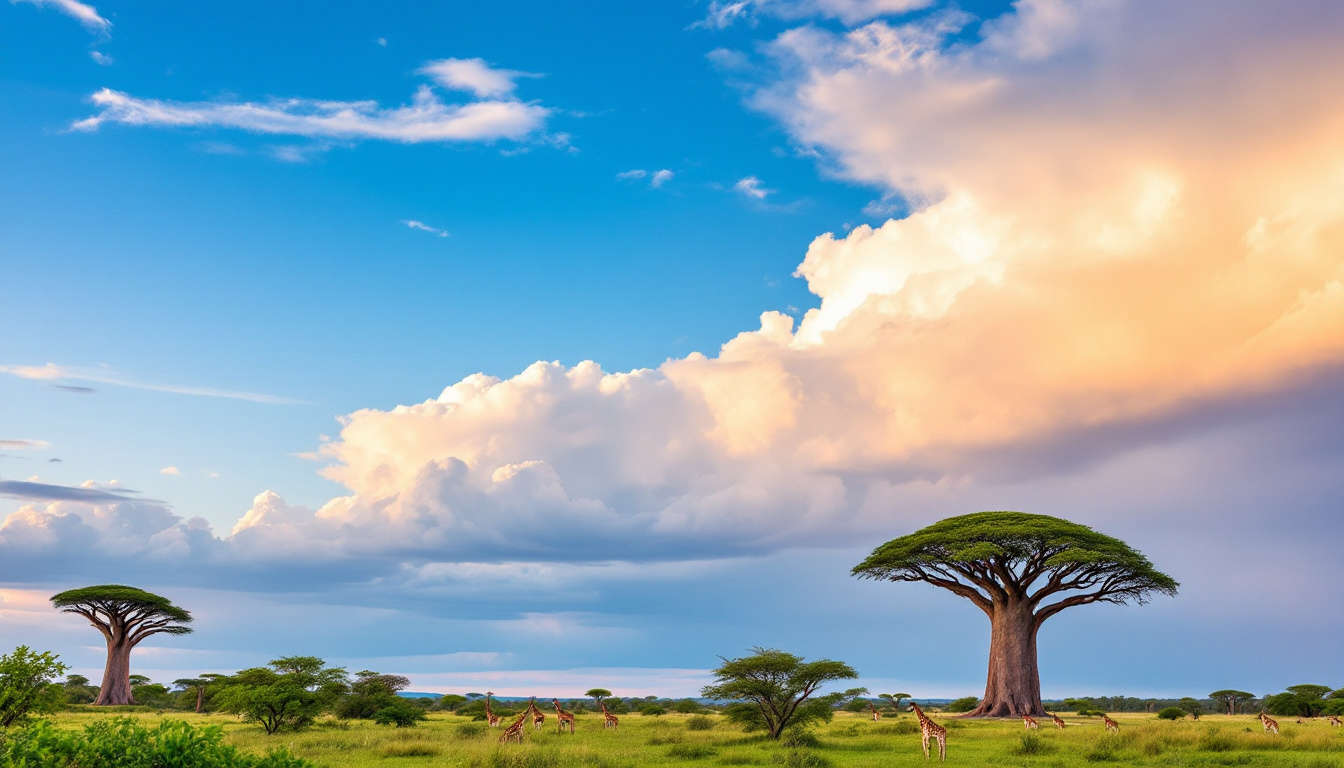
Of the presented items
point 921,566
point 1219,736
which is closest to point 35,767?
point 1219,736

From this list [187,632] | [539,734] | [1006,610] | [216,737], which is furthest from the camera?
[187,632]

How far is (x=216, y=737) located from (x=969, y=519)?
52.2 metres

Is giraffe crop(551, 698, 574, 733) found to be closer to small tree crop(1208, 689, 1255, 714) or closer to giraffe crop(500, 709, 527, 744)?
giraffe crop(500, 709, 527, 744)

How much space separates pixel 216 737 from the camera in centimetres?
978

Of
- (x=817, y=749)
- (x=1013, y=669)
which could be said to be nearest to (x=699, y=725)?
(x=817, y=749)

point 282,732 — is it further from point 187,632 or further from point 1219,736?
point 187,632

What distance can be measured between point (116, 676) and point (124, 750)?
277 feet

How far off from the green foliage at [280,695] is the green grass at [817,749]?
1293mm

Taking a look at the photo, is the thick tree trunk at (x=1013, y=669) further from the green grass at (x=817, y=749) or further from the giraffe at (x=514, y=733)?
the giraffe at (x=514, y=733)

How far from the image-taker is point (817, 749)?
1278 inches

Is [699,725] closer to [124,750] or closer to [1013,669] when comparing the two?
[1013,669]

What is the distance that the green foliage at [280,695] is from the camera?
1555 inches

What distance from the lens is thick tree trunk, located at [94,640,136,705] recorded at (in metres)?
78.3

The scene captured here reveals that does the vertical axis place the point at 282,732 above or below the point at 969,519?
below
